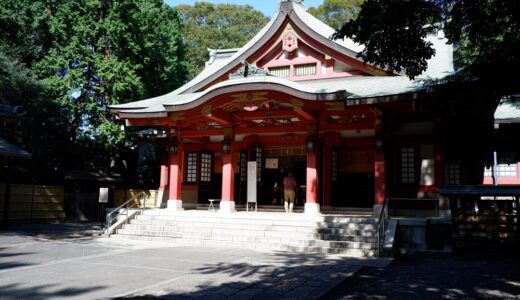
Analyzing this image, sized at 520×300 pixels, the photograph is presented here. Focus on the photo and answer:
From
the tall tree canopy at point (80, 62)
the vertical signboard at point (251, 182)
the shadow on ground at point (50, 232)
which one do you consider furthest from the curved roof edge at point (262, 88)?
the tall tree canopy at point (80, 62)

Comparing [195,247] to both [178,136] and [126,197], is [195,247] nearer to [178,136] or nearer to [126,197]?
[178,136]

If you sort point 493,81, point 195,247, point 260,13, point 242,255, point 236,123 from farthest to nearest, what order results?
point 260,13 < point 236,123 < point 195,247 < point 242,255 < point 493,81

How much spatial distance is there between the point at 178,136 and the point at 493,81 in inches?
460

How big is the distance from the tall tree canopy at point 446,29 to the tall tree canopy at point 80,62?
53.9ft

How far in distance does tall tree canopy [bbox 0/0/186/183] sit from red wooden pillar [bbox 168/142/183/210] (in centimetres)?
634

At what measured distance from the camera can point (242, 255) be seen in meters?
10.5

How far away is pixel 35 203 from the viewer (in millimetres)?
18859

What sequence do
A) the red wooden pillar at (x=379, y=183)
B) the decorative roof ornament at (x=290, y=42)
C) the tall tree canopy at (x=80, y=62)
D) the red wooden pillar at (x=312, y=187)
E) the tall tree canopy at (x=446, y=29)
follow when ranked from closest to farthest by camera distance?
the tall tree canopy at (x=446, y=29) → the red wooden pillar at (x=379, y=183) → the red wooden pillar at (x=312, y=187) → the decorative roof ornament at (x=290, y=42) → the tall tree canopy at (x=80, y=62)

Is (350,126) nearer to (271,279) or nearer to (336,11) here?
(271,279)

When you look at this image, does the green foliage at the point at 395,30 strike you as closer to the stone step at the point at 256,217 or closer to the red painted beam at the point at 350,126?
the stone step at the point at 256,217

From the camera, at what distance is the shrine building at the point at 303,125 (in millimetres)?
13738

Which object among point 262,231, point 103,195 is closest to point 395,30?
point 262,231

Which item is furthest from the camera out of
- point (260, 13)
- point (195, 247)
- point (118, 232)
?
point (260, 13)

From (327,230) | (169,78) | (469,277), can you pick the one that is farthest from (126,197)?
(469,277)
